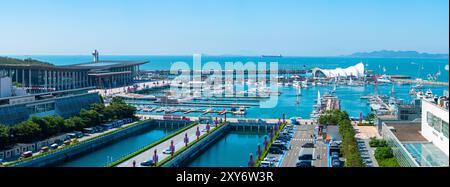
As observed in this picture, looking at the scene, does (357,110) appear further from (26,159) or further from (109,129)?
(26,159)

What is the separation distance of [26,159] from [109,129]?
7.35 ft

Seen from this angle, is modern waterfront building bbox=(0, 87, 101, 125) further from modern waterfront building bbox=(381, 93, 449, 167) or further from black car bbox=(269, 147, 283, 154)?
modern waterfront building bbox=(381, 93, 449, 167)

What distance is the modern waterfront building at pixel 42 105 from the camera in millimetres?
6170

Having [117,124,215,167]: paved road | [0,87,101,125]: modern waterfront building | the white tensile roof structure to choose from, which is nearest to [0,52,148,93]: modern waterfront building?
[0,87,101,125]: modern waterfront building

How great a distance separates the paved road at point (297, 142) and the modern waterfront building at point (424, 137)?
103cm

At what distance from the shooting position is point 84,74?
14367 mm

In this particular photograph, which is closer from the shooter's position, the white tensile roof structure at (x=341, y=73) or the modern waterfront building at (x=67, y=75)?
the modern waterfront building at (x=67, y=75)

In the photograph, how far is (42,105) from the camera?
6887mm

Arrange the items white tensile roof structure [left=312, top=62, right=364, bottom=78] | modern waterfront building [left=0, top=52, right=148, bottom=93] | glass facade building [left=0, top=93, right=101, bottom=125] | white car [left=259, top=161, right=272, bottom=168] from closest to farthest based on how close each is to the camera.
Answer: white car [left=259, top=161, right=272, bottom=168] → glass facade building [left=0, top=93, right=101, bottom=125] → modern waterfront building [left=0, top=52, right=148, bottom=93] → white tensile roof structure [left=312, top=62, right=364, bottom=78]

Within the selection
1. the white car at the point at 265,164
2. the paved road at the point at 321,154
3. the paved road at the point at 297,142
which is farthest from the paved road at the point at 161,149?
the paved road at the point at 321,154

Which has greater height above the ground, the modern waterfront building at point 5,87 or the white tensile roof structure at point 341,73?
the white tensile roof structure at point 341,73

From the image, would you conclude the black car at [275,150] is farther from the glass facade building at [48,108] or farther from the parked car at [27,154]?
the glass facade building at [48,108]

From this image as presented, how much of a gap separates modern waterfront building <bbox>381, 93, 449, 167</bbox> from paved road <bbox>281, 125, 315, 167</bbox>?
1.03 meters

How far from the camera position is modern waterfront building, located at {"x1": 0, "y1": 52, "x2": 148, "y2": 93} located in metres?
12.1
